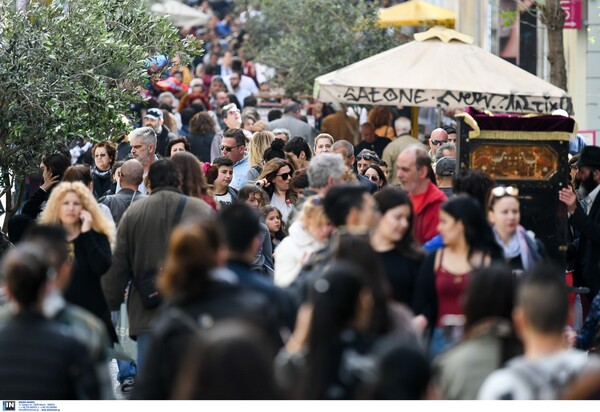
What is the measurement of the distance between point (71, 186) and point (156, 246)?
2.14 ft

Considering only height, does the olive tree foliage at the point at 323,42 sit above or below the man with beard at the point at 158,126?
above

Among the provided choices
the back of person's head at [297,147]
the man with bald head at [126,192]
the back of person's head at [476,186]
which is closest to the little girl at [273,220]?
the man with bald head at [126,192]

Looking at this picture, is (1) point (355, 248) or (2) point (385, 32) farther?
(2) point (385, 32)

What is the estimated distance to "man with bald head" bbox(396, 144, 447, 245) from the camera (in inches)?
391

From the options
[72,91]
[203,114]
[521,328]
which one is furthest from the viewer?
[203,114]

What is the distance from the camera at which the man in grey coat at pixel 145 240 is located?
9.89 m

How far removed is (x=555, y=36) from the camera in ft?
61.0

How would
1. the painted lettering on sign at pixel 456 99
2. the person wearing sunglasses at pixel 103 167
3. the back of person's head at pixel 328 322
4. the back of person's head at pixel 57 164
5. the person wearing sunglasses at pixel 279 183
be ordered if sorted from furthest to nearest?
1. the painted lettering on sign at pixel 456 99
2. the person wearing sunglasses at pixel 103 167
3. the person wearing sunglasses at pixel 279 183
4. the back of person's head at pixel 57 164
5. the back of person's head at pixel 328 322

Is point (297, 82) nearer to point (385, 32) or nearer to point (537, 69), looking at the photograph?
point (385, 32)

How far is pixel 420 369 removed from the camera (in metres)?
5.59

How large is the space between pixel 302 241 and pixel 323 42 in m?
16.3

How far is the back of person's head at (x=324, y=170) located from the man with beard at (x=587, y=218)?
6.23 ft

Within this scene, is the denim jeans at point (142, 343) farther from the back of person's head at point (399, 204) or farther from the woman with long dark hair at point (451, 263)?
the woman with long dark hair at point (451, 263)

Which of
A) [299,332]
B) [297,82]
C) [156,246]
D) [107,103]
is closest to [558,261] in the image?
[156,246]
